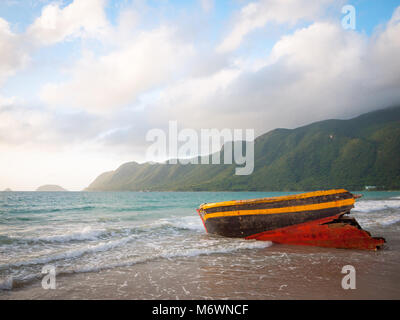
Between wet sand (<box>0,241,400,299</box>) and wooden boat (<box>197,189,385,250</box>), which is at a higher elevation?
wooden boat (<box>197,189,385,250</box>)

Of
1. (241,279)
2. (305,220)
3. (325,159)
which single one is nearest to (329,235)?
(305,220)

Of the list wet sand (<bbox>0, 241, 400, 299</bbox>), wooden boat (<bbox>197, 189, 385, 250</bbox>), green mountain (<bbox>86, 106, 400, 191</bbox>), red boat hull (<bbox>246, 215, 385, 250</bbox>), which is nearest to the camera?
wet sand (<bbox>0, 241, 400, 299</bbox>)

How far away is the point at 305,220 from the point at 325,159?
142467 mm

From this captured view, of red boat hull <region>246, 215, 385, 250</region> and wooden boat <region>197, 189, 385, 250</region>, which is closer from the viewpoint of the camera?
red boat hull <region>246, 215, 385, 250</region>

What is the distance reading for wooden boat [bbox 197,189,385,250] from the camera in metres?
8.43

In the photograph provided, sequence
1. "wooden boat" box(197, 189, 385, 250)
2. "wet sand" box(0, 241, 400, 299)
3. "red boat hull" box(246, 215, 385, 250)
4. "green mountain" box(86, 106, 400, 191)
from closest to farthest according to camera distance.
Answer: "wet sand" box(0, 241, 400, 299)
"red boat hull" box(246, 215, 385, 250)
"wooden boat" box(197, 189, 385, 250)
"green mountain" box(86, 106, 400, 191)

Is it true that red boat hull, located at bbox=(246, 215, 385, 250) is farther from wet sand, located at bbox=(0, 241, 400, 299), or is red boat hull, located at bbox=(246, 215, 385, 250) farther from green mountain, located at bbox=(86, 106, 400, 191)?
green mountain, located at bbox=(86, 106, 400, 191)

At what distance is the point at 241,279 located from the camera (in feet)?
18.9

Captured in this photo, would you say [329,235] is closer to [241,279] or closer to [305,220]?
[305,220]

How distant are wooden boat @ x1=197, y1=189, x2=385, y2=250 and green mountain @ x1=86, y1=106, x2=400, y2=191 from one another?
114670mm

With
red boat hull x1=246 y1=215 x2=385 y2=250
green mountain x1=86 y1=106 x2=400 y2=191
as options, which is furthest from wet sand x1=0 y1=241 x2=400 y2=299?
green mountain x1=86 y1=106 x2=400 y2=191
